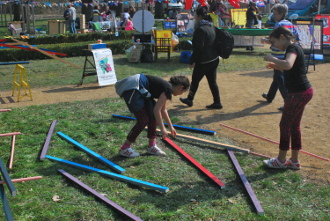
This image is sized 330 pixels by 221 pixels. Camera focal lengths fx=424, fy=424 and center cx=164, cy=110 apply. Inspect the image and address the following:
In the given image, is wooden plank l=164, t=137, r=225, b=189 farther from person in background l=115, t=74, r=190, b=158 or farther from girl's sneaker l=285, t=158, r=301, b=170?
girl's sneaker l=285, t=158, r=301, b=170

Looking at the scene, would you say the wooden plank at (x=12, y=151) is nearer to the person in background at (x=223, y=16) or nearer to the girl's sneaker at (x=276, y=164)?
the girl's sneaker at (x=276, y=164)

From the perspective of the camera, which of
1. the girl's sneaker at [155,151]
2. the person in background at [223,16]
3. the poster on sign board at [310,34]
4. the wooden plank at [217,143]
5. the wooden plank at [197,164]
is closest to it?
the wooden plank at [197,164]

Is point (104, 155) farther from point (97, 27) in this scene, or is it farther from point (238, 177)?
point (97, 27)

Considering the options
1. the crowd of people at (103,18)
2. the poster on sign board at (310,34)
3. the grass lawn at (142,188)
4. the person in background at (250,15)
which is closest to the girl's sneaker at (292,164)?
the grass lawn at (142,188)

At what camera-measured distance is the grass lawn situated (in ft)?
13.6

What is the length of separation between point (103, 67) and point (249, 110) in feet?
14.5

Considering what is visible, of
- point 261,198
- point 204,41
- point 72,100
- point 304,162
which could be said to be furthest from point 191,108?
point 261,198

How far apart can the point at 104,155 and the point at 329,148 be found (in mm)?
3198

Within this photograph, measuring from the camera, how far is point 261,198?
14.7 feet

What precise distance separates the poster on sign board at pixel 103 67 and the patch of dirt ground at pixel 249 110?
0.21 m

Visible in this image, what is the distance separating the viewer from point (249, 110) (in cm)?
828

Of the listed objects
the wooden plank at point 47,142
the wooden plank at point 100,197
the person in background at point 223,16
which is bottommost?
the wooden plank at point 100,197

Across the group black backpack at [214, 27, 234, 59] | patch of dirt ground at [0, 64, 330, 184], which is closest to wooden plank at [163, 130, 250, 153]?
patch of dirt ground at [0, 64, 330, 184]

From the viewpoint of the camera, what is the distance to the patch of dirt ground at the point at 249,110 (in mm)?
6066
